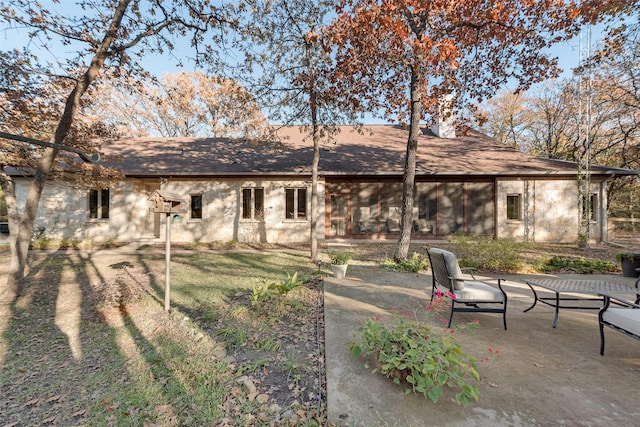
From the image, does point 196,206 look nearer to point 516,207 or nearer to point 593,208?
point 516,207

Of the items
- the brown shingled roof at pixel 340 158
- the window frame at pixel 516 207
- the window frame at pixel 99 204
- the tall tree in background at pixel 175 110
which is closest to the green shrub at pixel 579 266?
the brown shingled roof at pixel 340 158

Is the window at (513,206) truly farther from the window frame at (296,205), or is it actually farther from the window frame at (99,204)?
the window frame at (99,204)

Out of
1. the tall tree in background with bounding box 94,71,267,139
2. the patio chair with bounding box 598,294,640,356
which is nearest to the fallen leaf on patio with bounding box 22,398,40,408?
the patio chair with bounding box 598,294,640,356

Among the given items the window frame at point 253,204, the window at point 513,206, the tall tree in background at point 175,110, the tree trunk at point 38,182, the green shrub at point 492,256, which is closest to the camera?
the tree trunk at point 38,182

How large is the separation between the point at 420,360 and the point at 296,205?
33.5 feet

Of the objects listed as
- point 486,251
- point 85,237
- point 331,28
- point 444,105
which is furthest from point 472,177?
point 85,237

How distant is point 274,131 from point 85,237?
9.93 meters

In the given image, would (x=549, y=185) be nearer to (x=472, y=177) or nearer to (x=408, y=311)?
(x=472, y=177)

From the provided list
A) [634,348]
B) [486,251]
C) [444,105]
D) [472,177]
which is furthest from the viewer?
[472,177]

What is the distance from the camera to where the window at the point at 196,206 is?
1232 centimetres

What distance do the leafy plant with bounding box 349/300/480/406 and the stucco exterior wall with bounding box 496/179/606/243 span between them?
Answer: 39.1 ft

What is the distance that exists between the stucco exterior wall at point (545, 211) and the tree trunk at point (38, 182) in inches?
570

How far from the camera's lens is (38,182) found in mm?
5371

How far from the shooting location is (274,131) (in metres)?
9.32
